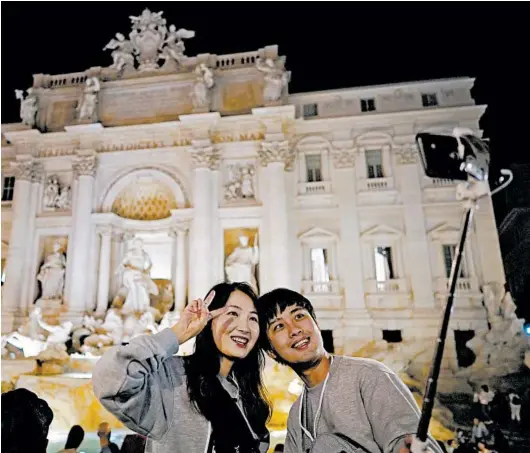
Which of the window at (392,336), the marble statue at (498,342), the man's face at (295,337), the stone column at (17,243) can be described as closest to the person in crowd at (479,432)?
the marble statue at (498,342)

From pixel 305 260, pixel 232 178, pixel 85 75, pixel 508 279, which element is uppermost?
pixel 85 75

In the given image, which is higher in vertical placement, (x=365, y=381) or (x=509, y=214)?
(x=509, y=214)

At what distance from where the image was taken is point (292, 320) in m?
2.48

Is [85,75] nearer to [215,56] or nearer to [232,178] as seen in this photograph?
[215,56]

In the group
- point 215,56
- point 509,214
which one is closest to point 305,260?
point 509,214

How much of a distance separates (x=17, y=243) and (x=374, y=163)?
49.2 feet

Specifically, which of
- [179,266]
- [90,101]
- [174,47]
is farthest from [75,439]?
[174,47]

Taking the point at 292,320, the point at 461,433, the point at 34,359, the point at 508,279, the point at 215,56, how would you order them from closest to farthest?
the point at 292,320, the point at 461,433, the point at 34,359, the point at 508,279, the point at 215,56

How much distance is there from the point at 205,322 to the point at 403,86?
57.1 ft

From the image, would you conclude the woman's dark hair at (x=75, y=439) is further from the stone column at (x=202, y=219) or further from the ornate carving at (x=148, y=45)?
the ornate carving at (x=148, y=45)

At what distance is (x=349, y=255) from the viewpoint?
16.2 meters

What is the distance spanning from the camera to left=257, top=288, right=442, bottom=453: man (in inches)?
81.2

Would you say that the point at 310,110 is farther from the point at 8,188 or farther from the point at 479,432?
the point at 8,188

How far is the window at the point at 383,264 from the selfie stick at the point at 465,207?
1442cm
